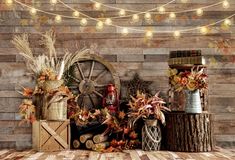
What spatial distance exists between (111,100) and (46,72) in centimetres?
78

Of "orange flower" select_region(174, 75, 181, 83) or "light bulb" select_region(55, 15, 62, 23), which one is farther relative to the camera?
"light bulb" select_region(55, 15, 62, 23)

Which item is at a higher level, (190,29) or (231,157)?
(190,29)

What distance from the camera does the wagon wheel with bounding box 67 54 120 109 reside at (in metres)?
5.12

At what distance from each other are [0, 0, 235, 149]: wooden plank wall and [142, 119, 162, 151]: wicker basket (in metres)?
0.63

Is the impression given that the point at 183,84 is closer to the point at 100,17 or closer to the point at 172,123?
the point at 172,123

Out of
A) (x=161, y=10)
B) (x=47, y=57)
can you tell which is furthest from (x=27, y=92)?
(x=161, y=10)

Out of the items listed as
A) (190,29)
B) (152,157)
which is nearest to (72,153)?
(152,157)

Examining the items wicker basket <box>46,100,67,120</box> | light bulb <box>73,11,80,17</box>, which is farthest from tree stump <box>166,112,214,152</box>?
light bulb <box>73,11,80,17</box>

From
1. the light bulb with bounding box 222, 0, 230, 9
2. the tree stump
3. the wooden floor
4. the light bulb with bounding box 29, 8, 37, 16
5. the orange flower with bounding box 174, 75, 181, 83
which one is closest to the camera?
the wooden floor

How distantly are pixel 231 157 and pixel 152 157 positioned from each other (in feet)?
2.49

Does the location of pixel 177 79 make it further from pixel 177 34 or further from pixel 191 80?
pixel 177 34

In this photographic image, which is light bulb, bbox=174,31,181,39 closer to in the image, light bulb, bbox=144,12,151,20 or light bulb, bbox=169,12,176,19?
light bulb, bbox=169,12,176,19

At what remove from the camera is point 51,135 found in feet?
15.2

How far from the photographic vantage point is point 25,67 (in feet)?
17.0
